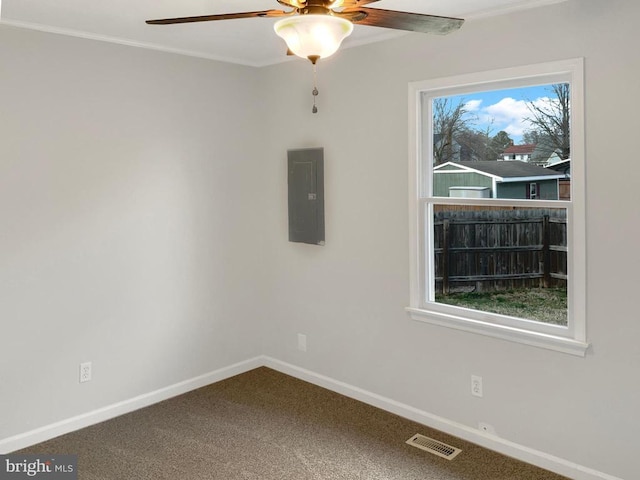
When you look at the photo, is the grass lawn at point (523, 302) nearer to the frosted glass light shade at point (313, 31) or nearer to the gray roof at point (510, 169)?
A: the gray roof at point (510, 169)

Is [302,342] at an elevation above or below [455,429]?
above

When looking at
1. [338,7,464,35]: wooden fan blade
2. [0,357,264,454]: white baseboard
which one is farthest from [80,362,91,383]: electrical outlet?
[338,7,464,35]: wooden fan blade

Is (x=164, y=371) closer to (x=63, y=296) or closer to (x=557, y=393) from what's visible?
(x=63, y=296)

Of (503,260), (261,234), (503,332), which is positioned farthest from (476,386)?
(261,234)

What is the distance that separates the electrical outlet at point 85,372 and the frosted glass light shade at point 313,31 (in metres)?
2.62

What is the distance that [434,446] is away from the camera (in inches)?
124

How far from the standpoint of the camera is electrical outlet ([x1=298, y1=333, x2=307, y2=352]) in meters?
4.12

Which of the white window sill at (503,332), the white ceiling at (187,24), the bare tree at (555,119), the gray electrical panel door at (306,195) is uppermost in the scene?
the white ceiling at (187,24)

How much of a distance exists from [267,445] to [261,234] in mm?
1676

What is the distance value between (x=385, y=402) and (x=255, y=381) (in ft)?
3.40

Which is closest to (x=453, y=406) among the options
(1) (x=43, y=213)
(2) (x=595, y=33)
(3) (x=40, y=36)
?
(2) (x=595, y=33)

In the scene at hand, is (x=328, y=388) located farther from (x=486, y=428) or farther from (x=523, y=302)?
(x=523, y=302)

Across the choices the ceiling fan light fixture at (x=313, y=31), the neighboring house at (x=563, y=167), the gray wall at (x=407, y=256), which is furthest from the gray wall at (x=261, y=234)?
the ceiling fan light fixture at (x=313, y=31)

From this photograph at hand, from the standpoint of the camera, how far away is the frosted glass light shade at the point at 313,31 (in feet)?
4.92
